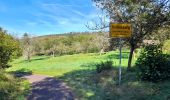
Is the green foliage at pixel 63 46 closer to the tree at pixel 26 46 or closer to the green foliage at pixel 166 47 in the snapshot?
the tree at pixel 26 46

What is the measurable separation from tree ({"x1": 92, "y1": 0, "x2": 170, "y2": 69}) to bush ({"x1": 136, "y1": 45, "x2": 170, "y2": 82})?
285 centimetres

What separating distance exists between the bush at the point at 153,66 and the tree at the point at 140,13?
112 inches

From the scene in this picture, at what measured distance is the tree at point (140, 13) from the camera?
1939cm

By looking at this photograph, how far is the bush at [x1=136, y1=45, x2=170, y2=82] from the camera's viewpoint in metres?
15.9

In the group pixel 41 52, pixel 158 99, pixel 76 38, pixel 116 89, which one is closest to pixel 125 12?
pixel 116 89

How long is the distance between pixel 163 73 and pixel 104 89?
2.95m

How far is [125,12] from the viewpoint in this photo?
2027 centimetres

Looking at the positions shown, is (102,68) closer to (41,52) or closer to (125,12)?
(125,12)

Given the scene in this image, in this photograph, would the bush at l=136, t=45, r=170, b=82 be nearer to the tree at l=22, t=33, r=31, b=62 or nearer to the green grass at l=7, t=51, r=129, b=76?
the green grass at l=7, t=51, r=129, b=76

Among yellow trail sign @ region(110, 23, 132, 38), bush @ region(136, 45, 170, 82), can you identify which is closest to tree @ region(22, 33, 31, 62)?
yellow trail sign @ region(110, 23, 132, 38)

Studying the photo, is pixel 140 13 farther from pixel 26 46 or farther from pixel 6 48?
pixel 26 46

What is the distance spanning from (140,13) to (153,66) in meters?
4.32

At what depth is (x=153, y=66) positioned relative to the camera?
1634 cm

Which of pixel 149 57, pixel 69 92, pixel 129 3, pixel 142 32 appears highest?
pixel 129 3
